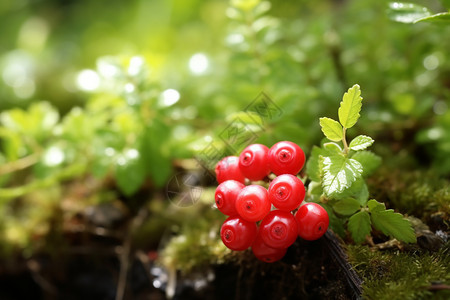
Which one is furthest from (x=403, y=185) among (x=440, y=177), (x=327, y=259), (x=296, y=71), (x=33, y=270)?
(x=33, y=270)

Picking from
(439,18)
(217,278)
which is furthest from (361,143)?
(217,278)

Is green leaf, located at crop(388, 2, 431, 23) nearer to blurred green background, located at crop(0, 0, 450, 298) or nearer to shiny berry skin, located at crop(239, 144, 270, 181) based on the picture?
blurred green background, located at crop(0, 0, 450, 298)

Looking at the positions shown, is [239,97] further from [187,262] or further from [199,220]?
[187,262]

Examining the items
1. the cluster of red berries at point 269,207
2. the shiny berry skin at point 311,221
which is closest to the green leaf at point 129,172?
the cluster of red berries at point 269,207

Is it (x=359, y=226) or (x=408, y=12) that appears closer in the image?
(x=359, y=226)

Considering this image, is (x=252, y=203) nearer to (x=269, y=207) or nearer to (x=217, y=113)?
(x=269, y=207)

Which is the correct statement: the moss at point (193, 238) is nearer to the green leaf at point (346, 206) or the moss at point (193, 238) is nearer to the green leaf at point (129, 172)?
the green leaf at point (129, 172)
